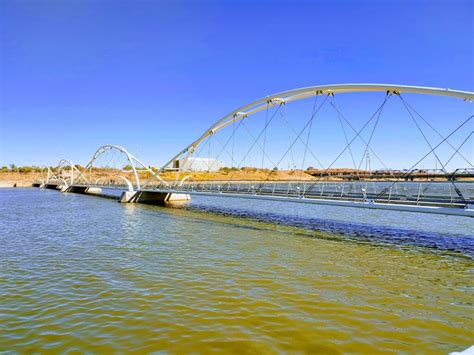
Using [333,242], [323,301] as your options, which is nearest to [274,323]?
[323,301]

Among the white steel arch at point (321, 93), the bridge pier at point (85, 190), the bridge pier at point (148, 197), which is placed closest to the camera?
the white steel arch at point (321, 93)

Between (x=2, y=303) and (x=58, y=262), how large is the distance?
3918mm

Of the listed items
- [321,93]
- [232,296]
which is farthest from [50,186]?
[232,296]

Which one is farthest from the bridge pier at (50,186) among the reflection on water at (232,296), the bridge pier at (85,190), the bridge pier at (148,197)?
the reflection on water at (232,296)

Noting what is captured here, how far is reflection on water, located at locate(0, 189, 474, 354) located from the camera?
629cm

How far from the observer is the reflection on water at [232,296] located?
247 inches

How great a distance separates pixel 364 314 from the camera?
24.5 feet

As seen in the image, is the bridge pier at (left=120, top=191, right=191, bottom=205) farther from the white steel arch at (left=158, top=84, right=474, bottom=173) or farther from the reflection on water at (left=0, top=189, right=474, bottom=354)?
the reflection on water at (left=0, top=189, right=474, bottom=354)

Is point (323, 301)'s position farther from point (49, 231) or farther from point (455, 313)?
point (49, 231)

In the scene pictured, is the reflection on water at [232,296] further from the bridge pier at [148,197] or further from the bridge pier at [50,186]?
the bridge pier at [50,186]

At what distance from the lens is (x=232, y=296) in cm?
854

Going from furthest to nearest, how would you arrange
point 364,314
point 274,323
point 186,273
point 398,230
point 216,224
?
point 216,224
point 398,230
point 186,273
point 364,314
point 274,323

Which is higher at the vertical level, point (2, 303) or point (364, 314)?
point (364, 314)

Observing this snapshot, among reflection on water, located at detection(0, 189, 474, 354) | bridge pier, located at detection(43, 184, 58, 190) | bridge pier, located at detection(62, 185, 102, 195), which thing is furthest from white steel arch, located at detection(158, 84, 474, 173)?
bridge pier, located at detection(43, 184, 58, 190)
